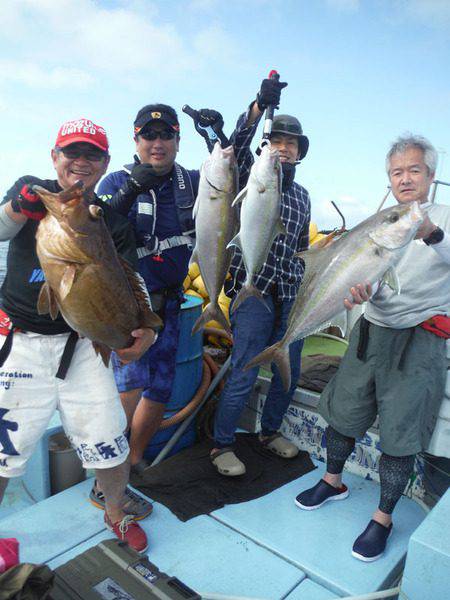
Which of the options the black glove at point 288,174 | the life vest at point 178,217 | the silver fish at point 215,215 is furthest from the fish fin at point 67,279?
the black glove at point 288,174

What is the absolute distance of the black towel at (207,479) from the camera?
338 cm

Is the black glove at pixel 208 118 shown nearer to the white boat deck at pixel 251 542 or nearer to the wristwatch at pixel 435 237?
the wristwatch at pixel 435 237

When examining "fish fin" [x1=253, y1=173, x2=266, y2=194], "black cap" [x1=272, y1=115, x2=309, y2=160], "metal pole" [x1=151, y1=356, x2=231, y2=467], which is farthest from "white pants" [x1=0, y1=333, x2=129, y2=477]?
"black cap" [x1=272, y1=115, x2=309, y2=160]

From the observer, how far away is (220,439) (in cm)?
383

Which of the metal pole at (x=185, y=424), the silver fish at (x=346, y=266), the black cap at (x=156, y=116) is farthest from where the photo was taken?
the metal pole at (x=185, y=424)

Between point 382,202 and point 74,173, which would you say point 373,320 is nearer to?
point 382,202

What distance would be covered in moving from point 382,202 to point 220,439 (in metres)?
2.28

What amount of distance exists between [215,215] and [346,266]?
91cm

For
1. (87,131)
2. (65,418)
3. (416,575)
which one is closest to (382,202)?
(87,131)

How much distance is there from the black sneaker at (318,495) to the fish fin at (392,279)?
165 centimetres

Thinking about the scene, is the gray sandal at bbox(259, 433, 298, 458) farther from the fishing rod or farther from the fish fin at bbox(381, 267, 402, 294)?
the fishing rod

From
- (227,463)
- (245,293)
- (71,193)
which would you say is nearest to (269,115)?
(245,293)

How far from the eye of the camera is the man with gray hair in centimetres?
279

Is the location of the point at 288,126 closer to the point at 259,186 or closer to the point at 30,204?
the point at 259,186
